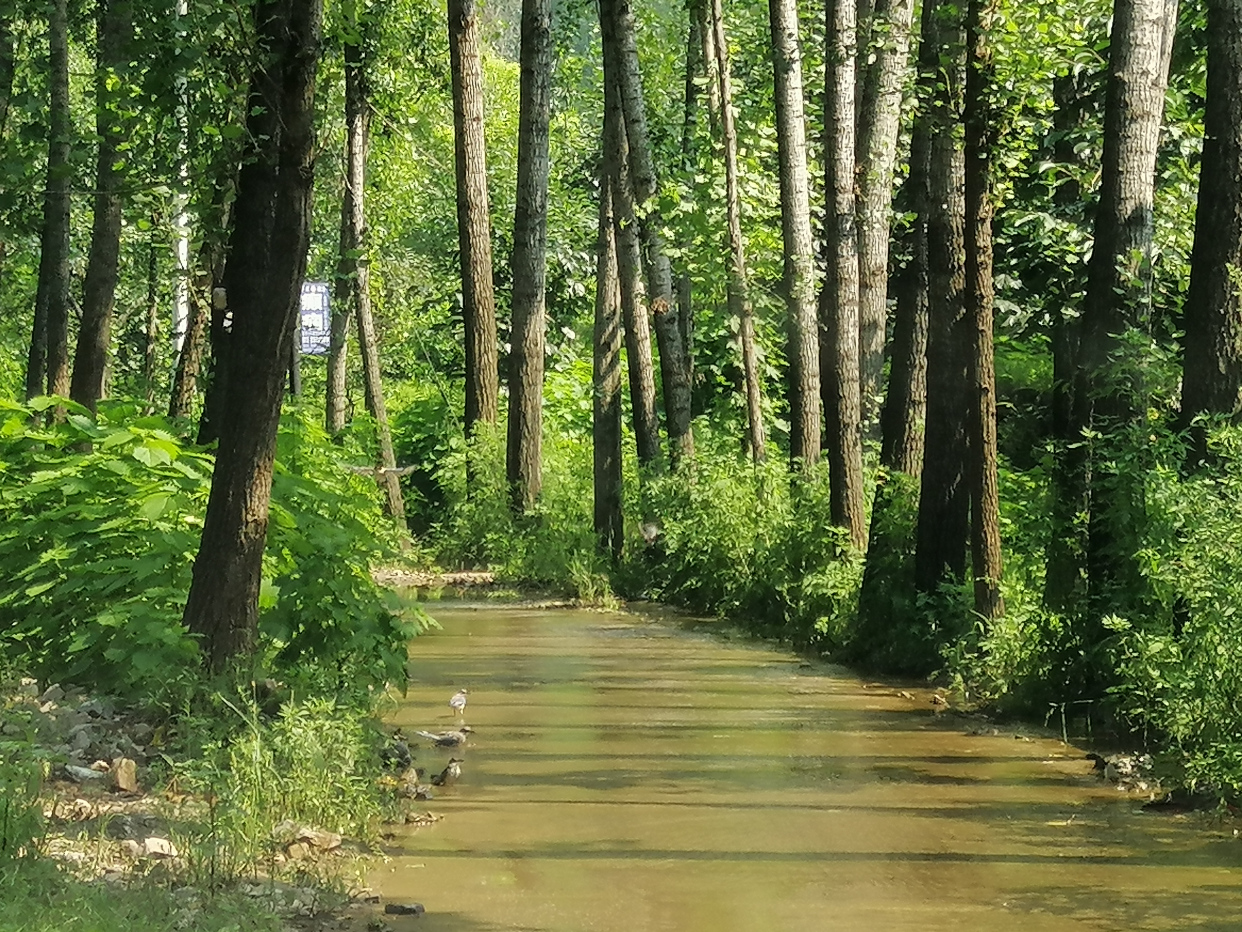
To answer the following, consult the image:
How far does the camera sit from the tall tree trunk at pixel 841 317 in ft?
58.4

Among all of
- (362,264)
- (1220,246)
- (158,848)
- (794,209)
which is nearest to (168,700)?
(158,848)

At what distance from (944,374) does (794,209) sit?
18.8 feet

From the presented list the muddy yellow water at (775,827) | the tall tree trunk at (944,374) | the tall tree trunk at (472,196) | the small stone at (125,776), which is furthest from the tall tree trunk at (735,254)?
the small stone at (125,776)

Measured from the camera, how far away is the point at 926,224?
15.8 metres

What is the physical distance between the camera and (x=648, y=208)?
2072 centimetres

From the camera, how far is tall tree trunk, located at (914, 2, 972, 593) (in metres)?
14.8

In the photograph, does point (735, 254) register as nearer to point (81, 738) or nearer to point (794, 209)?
point (794, 209)

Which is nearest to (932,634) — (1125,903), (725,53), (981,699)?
(981,699)

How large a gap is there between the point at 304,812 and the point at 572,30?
92.2 feet

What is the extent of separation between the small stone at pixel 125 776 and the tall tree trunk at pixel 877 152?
931 centimetres

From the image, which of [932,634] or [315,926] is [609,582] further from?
[315,926]

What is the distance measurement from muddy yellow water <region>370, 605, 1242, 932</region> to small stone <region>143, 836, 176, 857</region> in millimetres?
911

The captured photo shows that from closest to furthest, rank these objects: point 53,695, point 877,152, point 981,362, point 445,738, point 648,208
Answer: point 53,695, point 445,738, point 981,362, point 877,152, point 648,208

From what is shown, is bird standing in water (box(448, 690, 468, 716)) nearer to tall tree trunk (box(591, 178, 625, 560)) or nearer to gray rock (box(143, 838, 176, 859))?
gray rock (box(143, 838, 176, 859))
